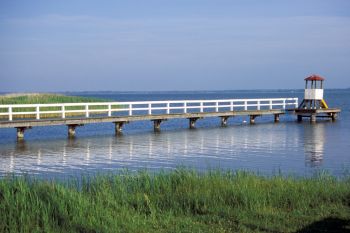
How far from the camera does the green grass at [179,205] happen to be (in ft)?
29.8

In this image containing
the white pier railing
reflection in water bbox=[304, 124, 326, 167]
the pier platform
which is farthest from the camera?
the pier platform

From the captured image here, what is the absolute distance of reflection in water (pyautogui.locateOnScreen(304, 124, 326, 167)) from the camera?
758 inches

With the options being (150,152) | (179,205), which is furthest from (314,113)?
(179,205)

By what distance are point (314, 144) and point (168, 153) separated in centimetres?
728

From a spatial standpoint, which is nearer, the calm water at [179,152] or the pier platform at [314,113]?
the calm water at [179,152]

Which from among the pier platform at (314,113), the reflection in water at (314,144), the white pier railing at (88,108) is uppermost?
the white pier railing at (88,108)

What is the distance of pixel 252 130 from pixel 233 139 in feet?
21.0

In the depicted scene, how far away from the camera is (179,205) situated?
34.6ft

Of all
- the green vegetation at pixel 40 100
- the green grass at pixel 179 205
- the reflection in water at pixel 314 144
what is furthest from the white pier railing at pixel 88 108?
the green grass at pixel 179 205

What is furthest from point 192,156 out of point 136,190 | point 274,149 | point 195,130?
point 195,130

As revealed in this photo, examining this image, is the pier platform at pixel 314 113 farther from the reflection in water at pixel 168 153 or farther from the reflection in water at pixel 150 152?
the reflection in water at pixel 150 152

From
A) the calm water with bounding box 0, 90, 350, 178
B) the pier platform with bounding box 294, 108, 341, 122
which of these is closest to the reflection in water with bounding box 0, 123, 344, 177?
the calm water with bounding box 0, 90, 350, 178

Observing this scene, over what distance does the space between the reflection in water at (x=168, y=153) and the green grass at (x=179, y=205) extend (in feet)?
12.0

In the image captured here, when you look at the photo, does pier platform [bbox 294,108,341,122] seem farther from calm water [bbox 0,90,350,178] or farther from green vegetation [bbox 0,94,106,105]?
green vegetation [bbox 0,94,106,105]
